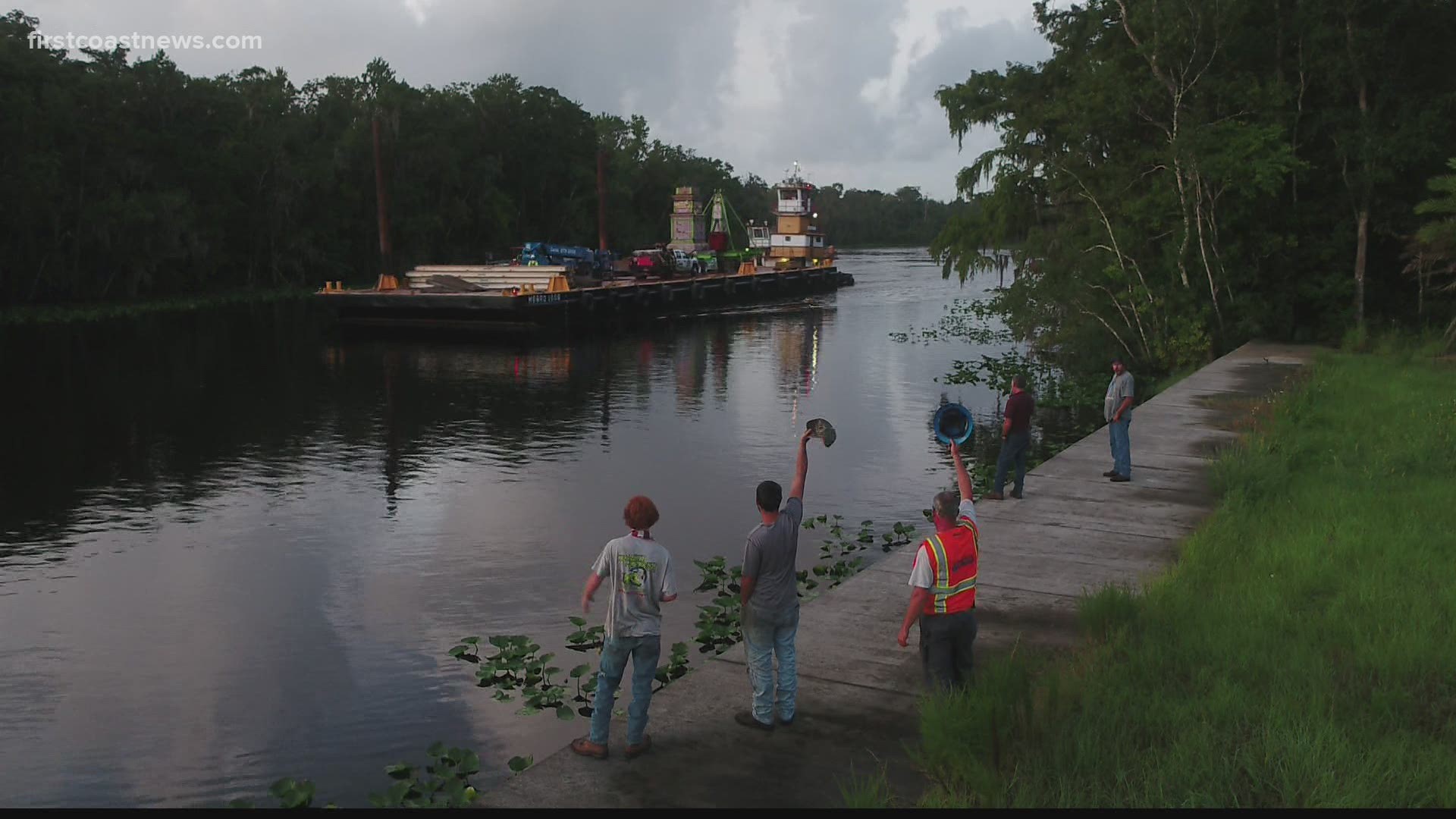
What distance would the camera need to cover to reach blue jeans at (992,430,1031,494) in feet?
52.0

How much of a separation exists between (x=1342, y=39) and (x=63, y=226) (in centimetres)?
5715

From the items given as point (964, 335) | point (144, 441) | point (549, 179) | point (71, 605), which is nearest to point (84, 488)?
point (144, 441)

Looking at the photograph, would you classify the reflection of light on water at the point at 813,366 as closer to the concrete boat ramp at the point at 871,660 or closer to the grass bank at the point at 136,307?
the concrete boat ramp at the point at 871,660

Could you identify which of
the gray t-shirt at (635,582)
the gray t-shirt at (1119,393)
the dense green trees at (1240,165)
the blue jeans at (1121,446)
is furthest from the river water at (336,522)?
the dense green trees at (1240,165)

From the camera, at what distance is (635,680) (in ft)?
27.1

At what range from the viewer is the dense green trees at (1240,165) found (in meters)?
31.2

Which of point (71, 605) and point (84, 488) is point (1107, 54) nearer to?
point (84, 488)

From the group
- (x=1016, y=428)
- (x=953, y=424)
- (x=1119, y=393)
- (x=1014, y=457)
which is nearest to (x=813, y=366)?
(x=1119, y=393)

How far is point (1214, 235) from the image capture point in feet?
104

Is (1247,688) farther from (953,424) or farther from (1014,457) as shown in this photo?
(1014,457)

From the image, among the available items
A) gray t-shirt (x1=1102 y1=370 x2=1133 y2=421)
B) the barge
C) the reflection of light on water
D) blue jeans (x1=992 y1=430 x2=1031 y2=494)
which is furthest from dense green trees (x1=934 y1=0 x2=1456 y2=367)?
the barge

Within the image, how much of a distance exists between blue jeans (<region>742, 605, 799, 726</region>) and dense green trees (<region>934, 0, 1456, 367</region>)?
2499 cm

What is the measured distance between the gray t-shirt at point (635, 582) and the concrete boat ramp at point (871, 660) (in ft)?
2.89

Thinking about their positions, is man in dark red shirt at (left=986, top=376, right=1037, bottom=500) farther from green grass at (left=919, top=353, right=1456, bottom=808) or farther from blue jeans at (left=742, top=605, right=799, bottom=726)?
blue jeans at (left=742, top=605, right=799, bottom=726)
